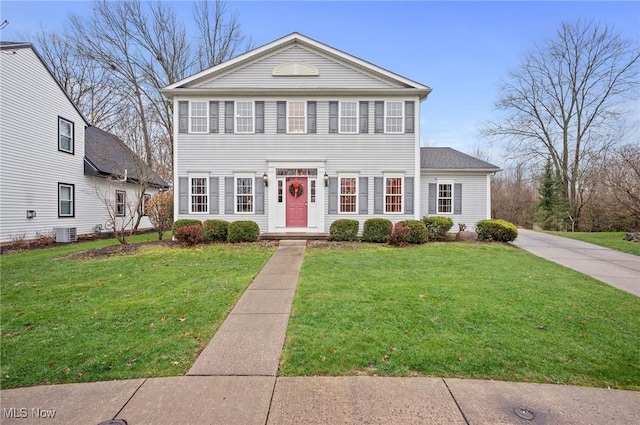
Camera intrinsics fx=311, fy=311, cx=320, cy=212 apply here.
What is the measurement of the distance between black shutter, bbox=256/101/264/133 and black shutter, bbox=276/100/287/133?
659mm

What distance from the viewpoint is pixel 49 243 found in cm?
1229

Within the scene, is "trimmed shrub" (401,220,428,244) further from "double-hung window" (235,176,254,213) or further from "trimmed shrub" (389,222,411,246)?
"double-hung window" (235,176,254,213)

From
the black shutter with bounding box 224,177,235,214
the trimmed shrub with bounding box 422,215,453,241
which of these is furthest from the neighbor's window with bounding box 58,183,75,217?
the trimmed shrub with bounding box 422,215,453,241

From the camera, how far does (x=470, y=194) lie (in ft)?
44.8

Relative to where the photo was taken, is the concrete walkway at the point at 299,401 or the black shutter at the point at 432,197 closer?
Result: the concrete walkway at the point at 299,401

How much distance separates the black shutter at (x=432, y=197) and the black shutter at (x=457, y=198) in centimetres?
81

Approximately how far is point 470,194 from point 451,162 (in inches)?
65.1

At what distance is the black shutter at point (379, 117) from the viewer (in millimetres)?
12766

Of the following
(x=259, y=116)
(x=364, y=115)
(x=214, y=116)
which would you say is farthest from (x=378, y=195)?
(x=214, y=116)

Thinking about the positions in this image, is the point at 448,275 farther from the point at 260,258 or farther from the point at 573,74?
the point at 573,74

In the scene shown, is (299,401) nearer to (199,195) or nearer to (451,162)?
(199,195)

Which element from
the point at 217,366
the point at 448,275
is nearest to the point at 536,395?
the point at 217,366

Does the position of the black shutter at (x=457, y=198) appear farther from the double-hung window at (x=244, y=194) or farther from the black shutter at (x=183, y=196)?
the black shutter at (x=183, y=196)

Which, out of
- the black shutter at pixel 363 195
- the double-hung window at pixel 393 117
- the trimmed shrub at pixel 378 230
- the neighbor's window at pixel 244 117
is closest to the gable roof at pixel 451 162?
the double-hung window at pixel 393 117
